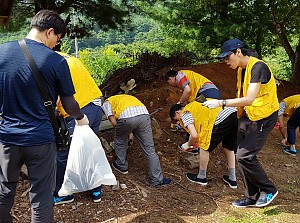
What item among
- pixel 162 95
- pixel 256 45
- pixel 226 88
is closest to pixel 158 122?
pixel 162 95

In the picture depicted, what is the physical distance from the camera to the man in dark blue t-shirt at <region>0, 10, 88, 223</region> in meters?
2.43

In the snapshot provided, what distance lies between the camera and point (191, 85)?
17.3 ft

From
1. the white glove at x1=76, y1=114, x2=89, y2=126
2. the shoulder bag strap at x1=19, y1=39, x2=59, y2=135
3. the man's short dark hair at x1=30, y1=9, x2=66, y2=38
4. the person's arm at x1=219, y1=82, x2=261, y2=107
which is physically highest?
the man's short dark hair at x1=30, y1=9, x2=66, y2=38

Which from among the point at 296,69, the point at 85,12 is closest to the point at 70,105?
the point at 85,12

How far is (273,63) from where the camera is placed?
1546 centimetres

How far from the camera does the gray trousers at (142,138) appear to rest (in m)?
4.17

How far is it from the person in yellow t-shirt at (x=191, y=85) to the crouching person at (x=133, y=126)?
106 cm

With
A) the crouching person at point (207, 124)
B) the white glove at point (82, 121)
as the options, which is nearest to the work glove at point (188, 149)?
the crouching person at point (207, 124)

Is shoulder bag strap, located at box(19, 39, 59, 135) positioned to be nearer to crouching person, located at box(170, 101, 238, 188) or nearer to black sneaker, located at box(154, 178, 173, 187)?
crouching person, located at box(170, 101, 238, 188)

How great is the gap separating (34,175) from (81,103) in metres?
1.11

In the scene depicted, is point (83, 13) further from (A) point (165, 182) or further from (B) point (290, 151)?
(B) point (290, 151)

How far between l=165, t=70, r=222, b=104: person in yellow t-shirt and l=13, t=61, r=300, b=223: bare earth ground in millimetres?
736

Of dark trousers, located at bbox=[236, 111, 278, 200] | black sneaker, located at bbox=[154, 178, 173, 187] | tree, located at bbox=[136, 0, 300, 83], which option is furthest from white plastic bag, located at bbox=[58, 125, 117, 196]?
tree, located at bbox=[136, 0, 300, 83]

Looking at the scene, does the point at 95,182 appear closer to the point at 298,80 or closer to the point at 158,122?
the point at 158,122
